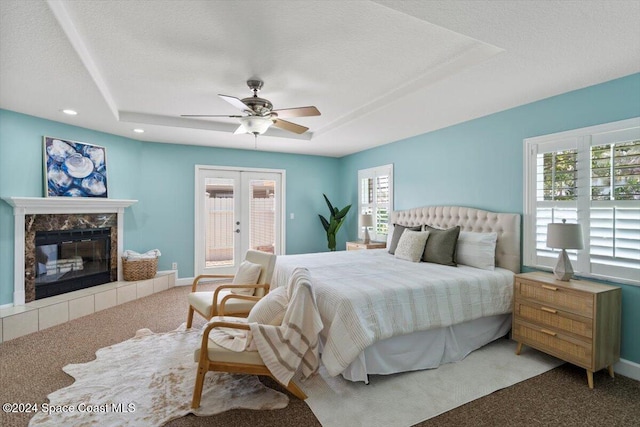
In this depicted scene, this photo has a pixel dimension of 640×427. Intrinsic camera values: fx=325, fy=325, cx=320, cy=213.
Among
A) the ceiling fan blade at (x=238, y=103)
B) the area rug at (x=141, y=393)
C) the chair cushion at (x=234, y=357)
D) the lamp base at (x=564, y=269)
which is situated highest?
the ceiling fan blade at (x=238, y=103)

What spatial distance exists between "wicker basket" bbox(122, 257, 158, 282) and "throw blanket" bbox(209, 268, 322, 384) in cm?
315

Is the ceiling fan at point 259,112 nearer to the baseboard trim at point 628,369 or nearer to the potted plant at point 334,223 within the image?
the baseboard trim at point 628,369

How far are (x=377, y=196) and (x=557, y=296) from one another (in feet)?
11.1

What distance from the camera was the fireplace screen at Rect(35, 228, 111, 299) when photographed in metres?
3.91

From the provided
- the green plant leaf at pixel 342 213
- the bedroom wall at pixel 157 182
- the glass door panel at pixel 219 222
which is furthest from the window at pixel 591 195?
the glass door panel at pixel 219 222

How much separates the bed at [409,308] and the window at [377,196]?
1950 millimetres

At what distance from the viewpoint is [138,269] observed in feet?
15.9

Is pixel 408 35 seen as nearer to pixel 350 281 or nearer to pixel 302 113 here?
pixel 302 113

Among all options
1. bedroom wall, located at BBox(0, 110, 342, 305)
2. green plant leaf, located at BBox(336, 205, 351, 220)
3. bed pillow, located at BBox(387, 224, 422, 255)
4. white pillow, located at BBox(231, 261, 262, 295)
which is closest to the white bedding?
white pillow, located at BBox(231, 261, 262, 295)

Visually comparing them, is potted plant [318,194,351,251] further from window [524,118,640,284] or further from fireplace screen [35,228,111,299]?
fireplace screen [35,228,111,299]

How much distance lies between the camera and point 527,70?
2.62 metres

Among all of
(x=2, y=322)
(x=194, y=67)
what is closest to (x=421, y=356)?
(x=194, y=67)

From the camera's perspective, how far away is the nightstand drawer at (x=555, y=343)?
248cm

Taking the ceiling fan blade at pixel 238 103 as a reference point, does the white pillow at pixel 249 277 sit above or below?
below
